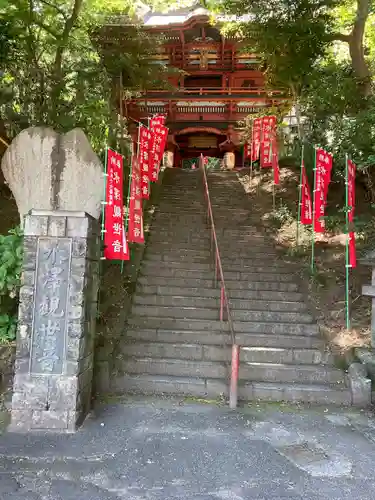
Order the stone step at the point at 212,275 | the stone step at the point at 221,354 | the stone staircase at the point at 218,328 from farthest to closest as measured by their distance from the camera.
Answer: the stone step at the point at 212,275, the stone step at the point at 221,354, the stone staircase at the point at 218,328

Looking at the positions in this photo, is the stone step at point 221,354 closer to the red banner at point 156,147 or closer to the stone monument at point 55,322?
the stone monument at point 55,322

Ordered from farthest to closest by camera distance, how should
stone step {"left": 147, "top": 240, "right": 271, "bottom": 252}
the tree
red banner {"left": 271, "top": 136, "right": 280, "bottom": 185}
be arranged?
red banner {"left": 271, "top": 136, "right": 280, "bottom": 185} < the tree < stone step {"left": 147, "top": 240, "right": 271, "bottom": 252}

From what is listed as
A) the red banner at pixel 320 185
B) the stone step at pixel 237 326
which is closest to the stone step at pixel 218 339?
the stone step at pixel 237 326

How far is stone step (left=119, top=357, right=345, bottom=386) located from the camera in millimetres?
5621

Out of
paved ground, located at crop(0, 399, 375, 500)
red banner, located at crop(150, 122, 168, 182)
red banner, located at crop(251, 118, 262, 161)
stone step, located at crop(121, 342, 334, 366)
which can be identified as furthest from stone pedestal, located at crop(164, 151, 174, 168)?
paved ground, located at crop(0, 399, 375, 500)

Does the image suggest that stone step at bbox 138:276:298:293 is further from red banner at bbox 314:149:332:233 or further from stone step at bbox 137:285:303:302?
red banner at bbox 314:149:332:233

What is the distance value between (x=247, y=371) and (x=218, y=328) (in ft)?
3.48

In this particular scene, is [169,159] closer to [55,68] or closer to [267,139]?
[267,139]

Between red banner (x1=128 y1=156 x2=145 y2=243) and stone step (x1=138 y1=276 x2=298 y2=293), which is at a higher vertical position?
red banner (x1=128 y1=156 x2=145 y2=243)

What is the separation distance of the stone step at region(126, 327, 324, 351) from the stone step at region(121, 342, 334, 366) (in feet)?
0.84

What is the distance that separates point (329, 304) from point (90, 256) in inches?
180

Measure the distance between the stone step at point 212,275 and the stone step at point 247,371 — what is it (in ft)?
7.99

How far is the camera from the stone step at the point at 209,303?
7.14 m

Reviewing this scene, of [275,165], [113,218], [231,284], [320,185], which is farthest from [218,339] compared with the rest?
[275,165]
